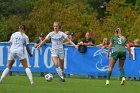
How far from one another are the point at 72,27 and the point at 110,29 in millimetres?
3293

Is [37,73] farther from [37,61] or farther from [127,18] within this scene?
[127,18]

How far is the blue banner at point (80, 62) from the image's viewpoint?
26875 mm

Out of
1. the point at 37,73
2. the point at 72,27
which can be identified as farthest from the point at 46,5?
the point at 37,73

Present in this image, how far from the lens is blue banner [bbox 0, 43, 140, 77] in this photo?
2688 centimetres

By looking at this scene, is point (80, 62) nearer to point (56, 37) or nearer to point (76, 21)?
point (56, 37)

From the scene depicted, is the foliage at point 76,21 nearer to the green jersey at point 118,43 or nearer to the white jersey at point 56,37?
the white jersey at point 56,37

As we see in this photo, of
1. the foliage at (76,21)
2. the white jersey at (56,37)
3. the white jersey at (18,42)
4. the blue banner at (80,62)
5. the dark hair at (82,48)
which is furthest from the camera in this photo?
the foliage at (76,21)

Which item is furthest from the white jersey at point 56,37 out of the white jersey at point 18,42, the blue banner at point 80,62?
the blue banner at point 80,62

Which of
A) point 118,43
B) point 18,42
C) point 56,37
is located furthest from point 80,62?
point 18,42

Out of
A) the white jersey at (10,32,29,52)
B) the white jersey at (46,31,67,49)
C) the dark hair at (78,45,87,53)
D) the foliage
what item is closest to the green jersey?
the white jersey at (46,31,67,49)

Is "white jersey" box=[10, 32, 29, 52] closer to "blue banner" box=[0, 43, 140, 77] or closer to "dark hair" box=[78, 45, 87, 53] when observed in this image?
"dark hair" box=[78, 45, 87, 53]

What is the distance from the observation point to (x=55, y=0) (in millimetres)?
60594

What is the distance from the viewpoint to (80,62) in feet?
91.7

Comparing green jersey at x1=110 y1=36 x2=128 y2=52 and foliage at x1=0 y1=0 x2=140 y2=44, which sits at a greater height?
foliage at x1=0 y1=0 x2=140 y2=44
